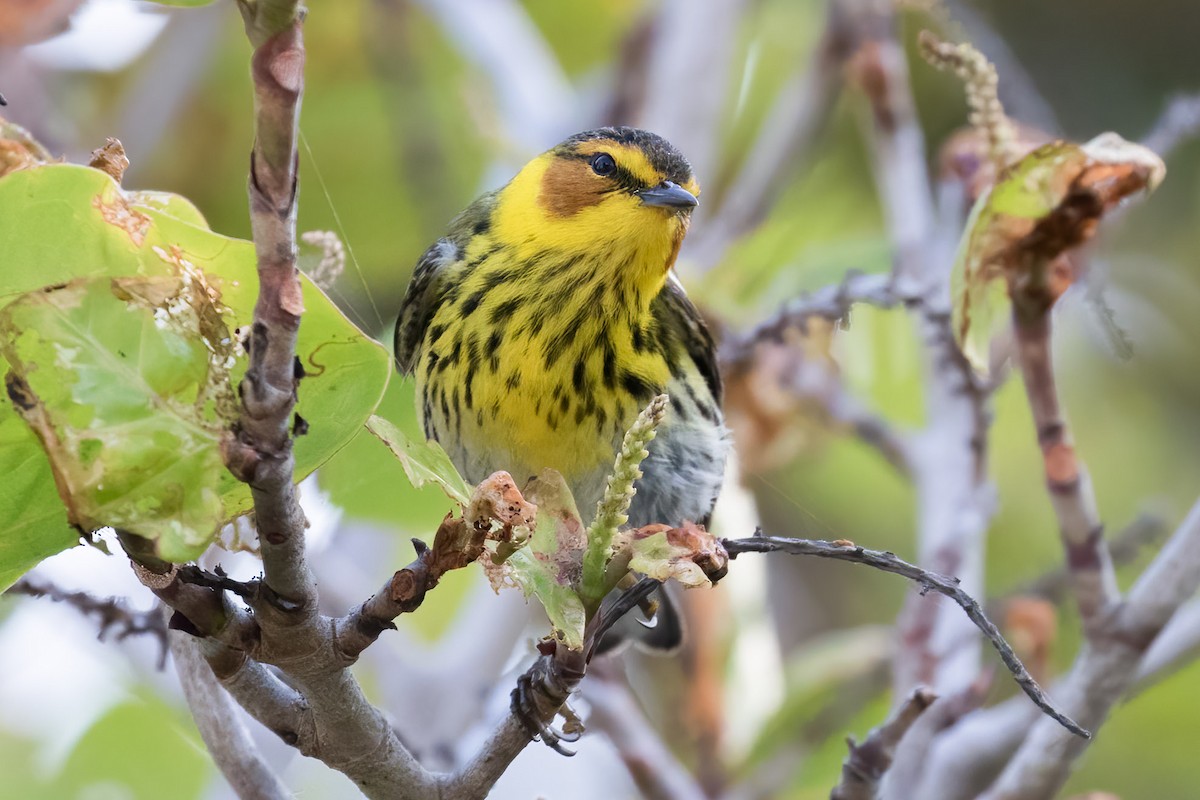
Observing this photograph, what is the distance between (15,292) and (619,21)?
159 inches

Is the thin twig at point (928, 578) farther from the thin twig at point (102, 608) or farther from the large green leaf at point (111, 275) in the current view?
the thin twig at point (102, 608)

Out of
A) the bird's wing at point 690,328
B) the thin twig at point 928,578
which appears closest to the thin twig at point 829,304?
the bird's wing at point 690,328

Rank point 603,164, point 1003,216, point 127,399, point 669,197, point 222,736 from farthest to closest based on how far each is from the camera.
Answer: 1. point 603,164
2. point 669,197
3. point 1003,216
4. point 222,736
5. point 127,399

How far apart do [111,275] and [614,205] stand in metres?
1.72

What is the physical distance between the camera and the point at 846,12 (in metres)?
4.09

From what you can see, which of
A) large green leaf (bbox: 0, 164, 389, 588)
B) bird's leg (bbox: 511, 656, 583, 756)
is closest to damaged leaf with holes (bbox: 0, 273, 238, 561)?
large green leaf (bbox: 0, 164, 389, 588)

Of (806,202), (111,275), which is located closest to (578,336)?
(111,275)

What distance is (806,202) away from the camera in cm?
499

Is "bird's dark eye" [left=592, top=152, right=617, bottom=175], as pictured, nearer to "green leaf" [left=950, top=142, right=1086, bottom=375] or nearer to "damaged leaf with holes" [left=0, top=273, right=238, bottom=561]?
"green leaf" [left=950, top=142, right=1086, bottom=375]

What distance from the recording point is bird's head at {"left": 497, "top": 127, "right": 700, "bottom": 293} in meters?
2.81

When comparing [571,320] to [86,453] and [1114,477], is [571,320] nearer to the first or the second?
[86,453]

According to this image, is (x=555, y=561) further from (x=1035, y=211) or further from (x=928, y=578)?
(x=1035, y=211)

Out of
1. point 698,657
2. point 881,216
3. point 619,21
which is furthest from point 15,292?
point 881,216

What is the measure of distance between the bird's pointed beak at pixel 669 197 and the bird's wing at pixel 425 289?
0.43 meters
